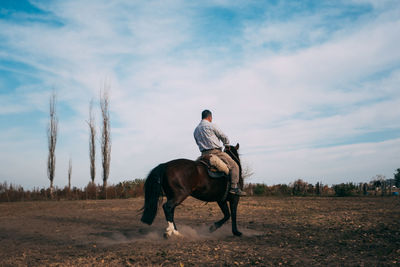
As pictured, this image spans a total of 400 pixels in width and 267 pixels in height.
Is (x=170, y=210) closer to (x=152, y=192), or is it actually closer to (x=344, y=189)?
(x=152, y=192)

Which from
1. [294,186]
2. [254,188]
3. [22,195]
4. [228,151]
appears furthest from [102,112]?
[228,151]

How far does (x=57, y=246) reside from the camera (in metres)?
7.01

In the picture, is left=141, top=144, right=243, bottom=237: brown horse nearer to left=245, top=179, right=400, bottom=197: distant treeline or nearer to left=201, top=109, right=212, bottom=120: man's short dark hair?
left=201, top=109, right=212, bottom=120: man's short dark hair

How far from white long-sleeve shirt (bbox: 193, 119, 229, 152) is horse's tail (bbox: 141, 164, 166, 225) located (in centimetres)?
121

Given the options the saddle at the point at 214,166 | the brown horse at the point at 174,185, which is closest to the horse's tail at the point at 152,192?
the brown horse at the point at 174,185

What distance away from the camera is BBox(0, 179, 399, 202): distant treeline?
968 inches

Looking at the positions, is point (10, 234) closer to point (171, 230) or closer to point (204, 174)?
point (171, 230)

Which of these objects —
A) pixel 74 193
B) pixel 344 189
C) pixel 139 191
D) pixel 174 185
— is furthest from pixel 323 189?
pixel 174 185

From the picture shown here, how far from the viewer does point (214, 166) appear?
752 cm

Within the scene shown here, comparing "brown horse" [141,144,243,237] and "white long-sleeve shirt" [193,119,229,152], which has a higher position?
"white long-sleeve shirt" [193,119,229,152]

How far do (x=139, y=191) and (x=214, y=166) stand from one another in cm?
1953

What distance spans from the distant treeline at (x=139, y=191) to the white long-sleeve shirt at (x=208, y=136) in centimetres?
1884

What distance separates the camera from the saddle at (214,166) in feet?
24.6

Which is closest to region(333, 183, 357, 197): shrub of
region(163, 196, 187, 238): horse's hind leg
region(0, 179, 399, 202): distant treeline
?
region(0, 179, 399, 202): distant treeline
